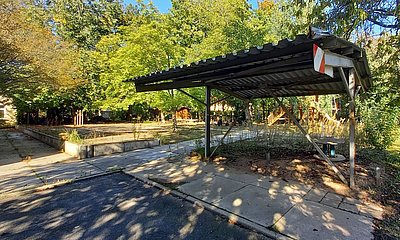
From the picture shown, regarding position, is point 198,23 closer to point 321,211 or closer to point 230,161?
point 230,161

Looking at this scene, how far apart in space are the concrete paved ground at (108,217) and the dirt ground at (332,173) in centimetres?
191

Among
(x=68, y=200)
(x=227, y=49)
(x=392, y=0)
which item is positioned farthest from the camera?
(x=227, y=49)

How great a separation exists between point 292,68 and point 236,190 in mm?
2157

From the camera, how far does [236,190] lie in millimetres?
3547

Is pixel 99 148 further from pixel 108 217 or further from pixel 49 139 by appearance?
pixel 108 217

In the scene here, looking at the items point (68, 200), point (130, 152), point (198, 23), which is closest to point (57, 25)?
point (198, 23)

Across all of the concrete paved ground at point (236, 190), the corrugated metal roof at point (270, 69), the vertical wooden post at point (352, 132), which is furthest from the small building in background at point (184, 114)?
the vertical wooden post at point (352, 132)

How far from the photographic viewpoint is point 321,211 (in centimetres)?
280

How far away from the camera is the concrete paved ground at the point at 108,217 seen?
93.1 inches

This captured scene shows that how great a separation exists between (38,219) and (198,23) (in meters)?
19.9

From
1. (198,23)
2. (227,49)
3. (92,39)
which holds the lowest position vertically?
(227,49)

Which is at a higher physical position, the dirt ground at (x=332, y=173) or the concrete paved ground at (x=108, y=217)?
the dirt ground at (x=332, y=173)

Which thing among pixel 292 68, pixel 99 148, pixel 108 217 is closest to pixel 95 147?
pixel 99 148

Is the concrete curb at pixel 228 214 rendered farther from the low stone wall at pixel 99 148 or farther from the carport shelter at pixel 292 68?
the low stone wall at pixel 99 148
